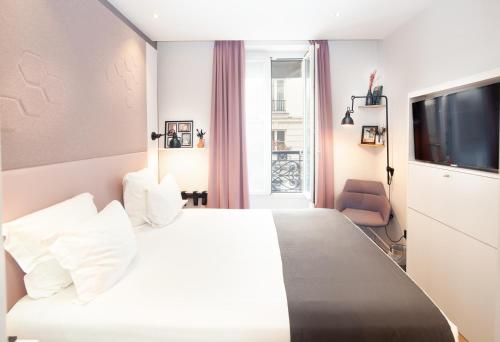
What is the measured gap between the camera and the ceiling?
2.78 meters

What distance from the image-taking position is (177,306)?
1.37 meters

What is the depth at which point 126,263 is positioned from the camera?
1.66 meters

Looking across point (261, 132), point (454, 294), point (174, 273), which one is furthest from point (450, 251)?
point (261, 132)

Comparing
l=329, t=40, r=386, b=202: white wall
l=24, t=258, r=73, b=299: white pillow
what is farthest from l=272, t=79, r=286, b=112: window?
l=24, t=258, r=73, b=299: white pillow

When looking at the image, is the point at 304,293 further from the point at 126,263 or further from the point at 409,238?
the point at 409,238

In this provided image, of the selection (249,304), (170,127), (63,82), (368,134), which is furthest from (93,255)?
(368,134)

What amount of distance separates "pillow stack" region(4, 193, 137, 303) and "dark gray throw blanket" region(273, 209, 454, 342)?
892 mm

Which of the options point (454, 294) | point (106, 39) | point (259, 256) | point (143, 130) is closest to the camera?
point (259, 256)

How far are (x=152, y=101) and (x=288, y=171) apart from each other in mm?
2073

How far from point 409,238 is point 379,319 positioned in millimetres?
1576

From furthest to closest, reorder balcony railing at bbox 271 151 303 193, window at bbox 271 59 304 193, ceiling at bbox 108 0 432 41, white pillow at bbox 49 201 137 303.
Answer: balcony railing at bbox 271 151 303 193, window at bbox 271 59 304 193, ceiling at bbox 108 0 432 41, white pillow at bbox 49 201 137 303

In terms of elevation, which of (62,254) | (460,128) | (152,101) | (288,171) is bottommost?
(62,254)

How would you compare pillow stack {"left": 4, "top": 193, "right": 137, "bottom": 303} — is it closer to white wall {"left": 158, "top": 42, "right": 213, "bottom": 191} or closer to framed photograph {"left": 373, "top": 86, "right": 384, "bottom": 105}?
white wall {"left": 158, "top": 42, "right": 213, "bottom": 191}

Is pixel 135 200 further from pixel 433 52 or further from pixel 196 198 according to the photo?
pixel 433 52
